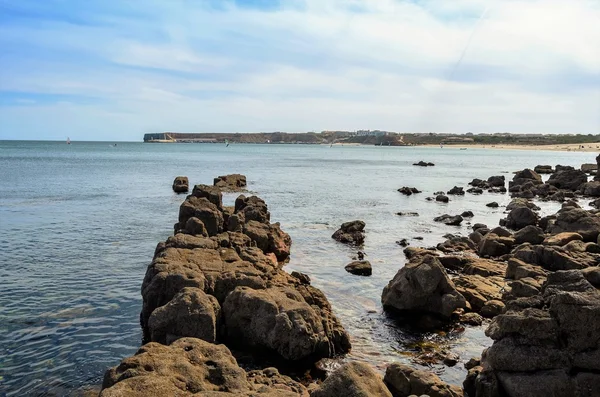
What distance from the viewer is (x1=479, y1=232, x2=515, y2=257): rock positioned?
24.2 metres

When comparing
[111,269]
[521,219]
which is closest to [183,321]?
[111,269]

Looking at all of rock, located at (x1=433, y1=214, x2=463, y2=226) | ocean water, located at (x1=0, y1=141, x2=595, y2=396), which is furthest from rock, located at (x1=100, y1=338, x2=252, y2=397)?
rock, located at (x1=433, y1=214, x2=463, y2=226)

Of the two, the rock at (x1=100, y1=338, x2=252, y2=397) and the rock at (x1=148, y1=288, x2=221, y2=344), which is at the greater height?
the rock at (x1=100, y1=338, x2=252, y2=397)

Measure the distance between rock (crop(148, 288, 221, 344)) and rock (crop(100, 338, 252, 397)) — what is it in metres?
2.39

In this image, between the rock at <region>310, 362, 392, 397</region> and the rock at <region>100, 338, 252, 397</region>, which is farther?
the rock at <region>310, 362, 392, 397</region>

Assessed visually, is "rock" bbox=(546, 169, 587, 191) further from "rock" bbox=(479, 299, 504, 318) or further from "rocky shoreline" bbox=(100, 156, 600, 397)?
"rock" bbox=(479, 299, 504, 318)

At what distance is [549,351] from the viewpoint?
10117 mm

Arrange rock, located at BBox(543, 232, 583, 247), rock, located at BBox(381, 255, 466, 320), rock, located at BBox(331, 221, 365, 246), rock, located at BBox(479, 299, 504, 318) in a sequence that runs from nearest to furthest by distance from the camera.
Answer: rock, located at BBox(381, 255, 466, 320) < rock, located at BBox(479, 299, 504, 318) < rock, located at BBox(543, 232, 583, 247) < rock, located at BBox(331, 221, 365, 246)

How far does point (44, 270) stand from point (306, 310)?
1287 centimetres

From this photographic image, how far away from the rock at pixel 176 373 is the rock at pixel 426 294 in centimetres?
842

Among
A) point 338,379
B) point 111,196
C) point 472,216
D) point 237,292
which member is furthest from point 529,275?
point 111,196

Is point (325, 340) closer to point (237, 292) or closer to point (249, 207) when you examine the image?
point (237, 292)

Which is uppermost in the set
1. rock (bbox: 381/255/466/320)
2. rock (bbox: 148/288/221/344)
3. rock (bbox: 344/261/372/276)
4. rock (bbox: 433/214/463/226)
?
rock (bbox: 148/288/221/344)

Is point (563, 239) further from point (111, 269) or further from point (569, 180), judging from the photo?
point (569, 180)
